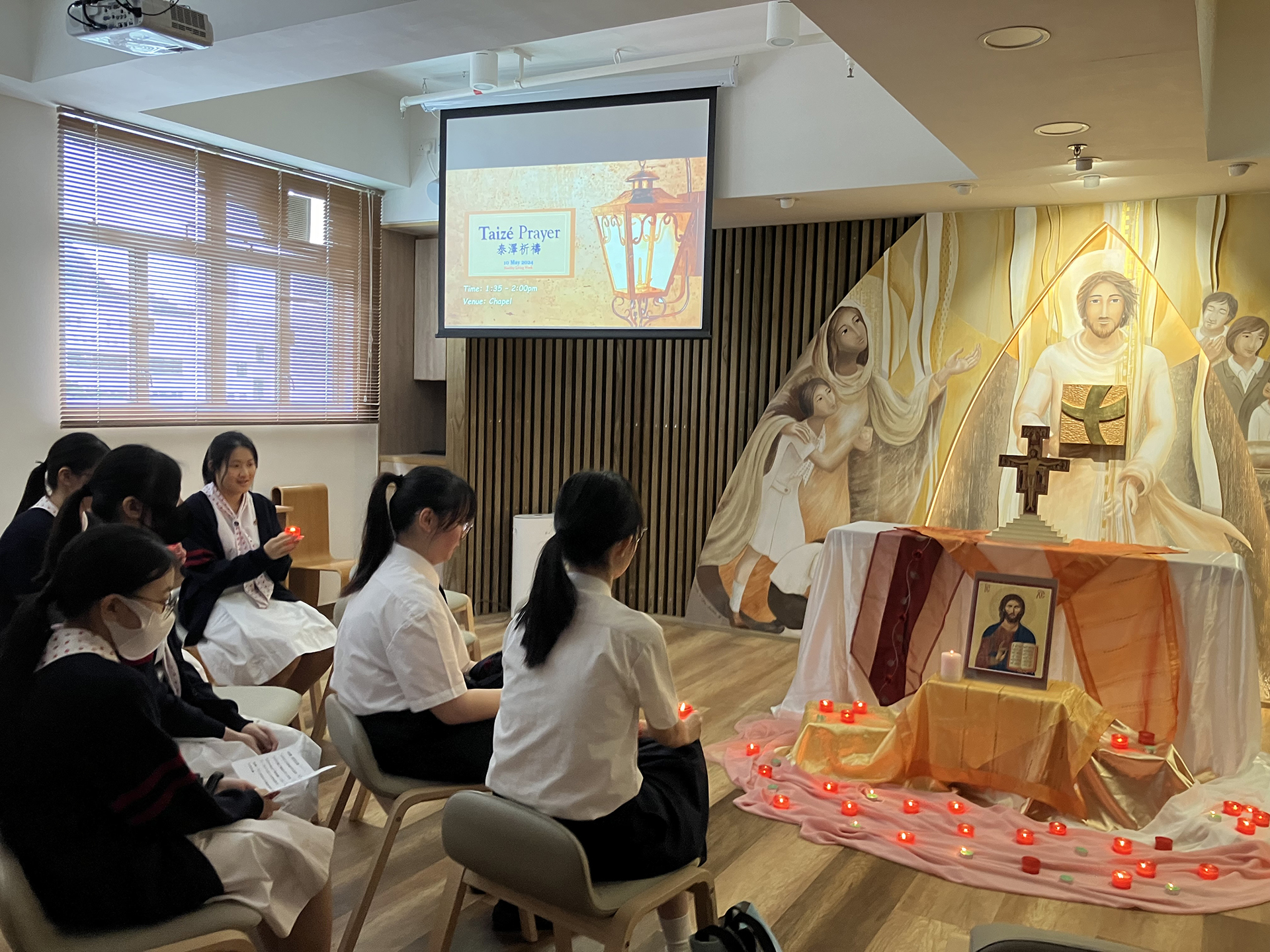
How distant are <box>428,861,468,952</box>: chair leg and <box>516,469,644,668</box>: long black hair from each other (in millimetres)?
539

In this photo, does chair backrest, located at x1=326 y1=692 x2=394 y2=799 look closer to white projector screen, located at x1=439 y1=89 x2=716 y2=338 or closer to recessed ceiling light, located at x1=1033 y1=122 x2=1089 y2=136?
recessed ceiling light, located at x1=1033 y1=122 x2=1089 y2=136

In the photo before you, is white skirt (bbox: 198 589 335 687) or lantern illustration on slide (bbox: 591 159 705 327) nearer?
white skirt (bbox: 198 589 335 687)

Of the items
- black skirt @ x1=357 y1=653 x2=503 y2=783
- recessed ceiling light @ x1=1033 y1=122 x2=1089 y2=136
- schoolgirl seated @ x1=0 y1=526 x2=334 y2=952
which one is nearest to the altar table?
recessed ceiling light @ x1=1033 y1=122 x2=1089 y2=136

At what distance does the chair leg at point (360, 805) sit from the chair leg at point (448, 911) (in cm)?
130

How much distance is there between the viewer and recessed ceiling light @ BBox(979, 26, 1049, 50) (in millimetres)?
3148

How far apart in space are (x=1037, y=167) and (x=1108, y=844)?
3135 mm

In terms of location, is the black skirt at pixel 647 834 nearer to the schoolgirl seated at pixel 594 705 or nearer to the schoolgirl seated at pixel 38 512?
the schoolgirl seated at pixel 594 705

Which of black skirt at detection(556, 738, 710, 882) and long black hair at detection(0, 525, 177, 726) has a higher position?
long black hair at detection(0, 525, 177, 726)

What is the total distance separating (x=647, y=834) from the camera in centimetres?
220

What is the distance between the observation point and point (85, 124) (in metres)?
5.45

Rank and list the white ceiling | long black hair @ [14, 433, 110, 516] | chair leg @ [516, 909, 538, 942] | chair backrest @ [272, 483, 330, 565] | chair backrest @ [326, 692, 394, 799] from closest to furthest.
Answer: chair backrest @ [326, 692, 394, 799] → chair leg @ [516, 909, 538, 942] → the white ceiling → long black hair @ [14, 433, 110, 516] → chair backrest @ [272, 483, 330, 565]

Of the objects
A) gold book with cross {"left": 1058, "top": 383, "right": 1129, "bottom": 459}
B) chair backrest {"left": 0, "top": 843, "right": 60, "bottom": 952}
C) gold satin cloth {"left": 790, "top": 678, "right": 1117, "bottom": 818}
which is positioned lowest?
gold satin cloth {"left": 790, "top": 678, "right": 1117, "bottom": 818}

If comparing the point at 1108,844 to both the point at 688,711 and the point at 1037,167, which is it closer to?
the point at 688,711

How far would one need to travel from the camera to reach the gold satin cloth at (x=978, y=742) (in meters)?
3.77
